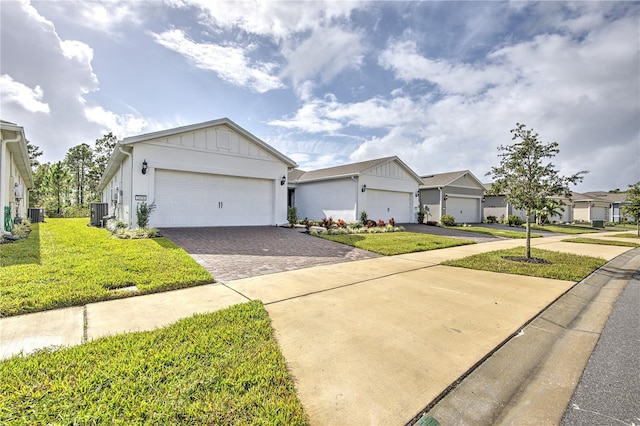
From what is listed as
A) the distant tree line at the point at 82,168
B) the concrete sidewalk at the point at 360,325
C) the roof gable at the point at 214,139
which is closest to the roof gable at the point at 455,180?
the roof gable at the point at 214,139

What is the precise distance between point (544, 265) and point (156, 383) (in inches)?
344

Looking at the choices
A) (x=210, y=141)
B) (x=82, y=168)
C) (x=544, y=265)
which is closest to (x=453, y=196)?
(x=544, y=265)

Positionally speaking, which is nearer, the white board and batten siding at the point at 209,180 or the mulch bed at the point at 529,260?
the mulch bed at the point at 529,260

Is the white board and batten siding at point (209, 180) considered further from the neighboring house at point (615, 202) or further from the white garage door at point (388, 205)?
the neighboring house at point (615, 202)

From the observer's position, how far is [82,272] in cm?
516

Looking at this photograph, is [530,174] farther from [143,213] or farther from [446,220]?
[446,220]

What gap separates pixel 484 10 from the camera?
27.2ft

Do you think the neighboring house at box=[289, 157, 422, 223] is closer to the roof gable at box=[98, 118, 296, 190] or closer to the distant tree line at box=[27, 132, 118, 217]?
the roof gable at box=[98, 118, 296, 190]

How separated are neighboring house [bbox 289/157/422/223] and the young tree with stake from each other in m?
9.38

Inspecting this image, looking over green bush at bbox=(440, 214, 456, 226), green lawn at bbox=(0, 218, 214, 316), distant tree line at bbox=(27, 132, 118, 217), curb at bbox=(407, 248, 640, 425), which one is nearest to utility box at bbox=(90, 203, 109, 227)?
green lawn at bbox=(0, 218, 214, 316)

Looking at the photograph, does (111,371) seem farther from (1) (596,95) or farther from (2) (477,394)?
(1) (596,95)

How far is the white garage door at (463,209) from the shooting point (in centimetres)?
2312

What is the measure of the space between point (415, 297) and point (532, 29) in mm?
9247

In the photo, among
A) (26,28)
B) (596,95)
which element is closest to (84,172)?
(26,28)
